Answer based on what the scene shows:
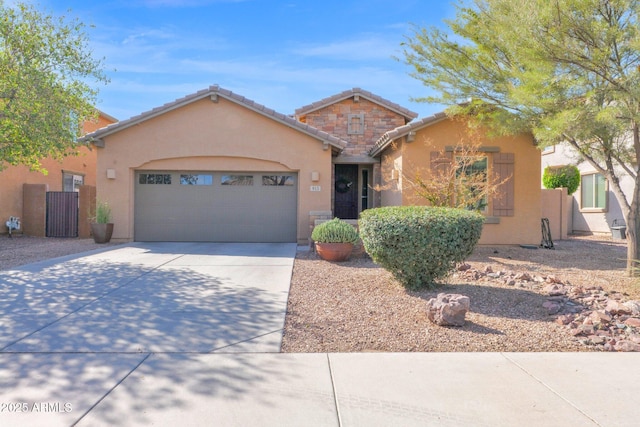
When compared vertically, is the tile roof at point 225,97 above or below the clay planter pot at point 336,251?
above

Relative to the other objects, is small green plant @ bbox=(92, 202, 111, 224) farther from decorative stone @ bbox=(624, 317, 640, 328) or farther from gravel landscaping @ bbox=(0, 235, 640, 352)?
decorative stone @ bbox=(624, 317, 640, 328)

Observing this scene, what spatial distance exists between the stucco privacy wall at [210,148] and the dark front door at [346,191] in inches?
109

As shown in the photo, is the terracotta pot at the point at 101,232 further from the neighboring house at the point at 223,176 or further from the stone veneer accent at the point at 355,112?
the stone veneer accent at the point at 355,112

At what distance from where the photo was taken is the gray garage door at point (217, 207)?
525 inches

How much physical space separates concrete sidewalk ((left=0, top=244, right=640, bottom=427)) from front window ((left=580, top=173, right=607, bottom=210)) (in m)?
15.2

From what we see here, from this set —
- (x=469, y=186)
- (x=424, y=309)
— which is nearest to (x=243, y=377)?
(x=424, y=309)

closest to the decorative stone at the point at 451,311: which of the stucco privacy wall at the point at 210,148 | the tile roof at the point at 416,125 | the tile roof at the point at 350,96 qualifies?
the tile roof at the point at 416,125

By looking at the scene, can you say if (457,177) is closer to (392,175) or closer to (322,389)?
(392,175)

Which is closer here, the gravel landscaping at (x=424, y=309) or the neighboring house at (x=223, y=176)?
the gravel landscaping at (x=424, y=309)

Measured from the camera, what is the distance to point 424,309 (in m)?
5.72

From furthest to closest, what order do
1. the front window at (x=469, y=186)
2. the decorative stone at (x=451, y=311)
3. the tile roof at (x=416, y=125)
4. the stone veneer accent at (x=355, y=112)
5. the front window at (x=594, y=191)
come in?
the front window at (x=594, y=191)
the stone veneer accent at (x=355, y=112)
the tile roof at (x=416, y=125)
the front window at (x=469, y=186)
the decorative stone at (x=451, y=311)

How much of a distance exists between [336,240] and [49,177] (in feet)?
47.7

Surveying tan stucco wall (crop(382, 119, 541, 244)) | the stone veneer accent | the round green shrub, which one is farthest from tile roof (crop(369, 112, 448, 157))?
the round green shrub

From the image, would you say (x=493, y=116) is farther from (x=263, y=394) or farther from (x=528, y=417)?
(x=263, y=394)
